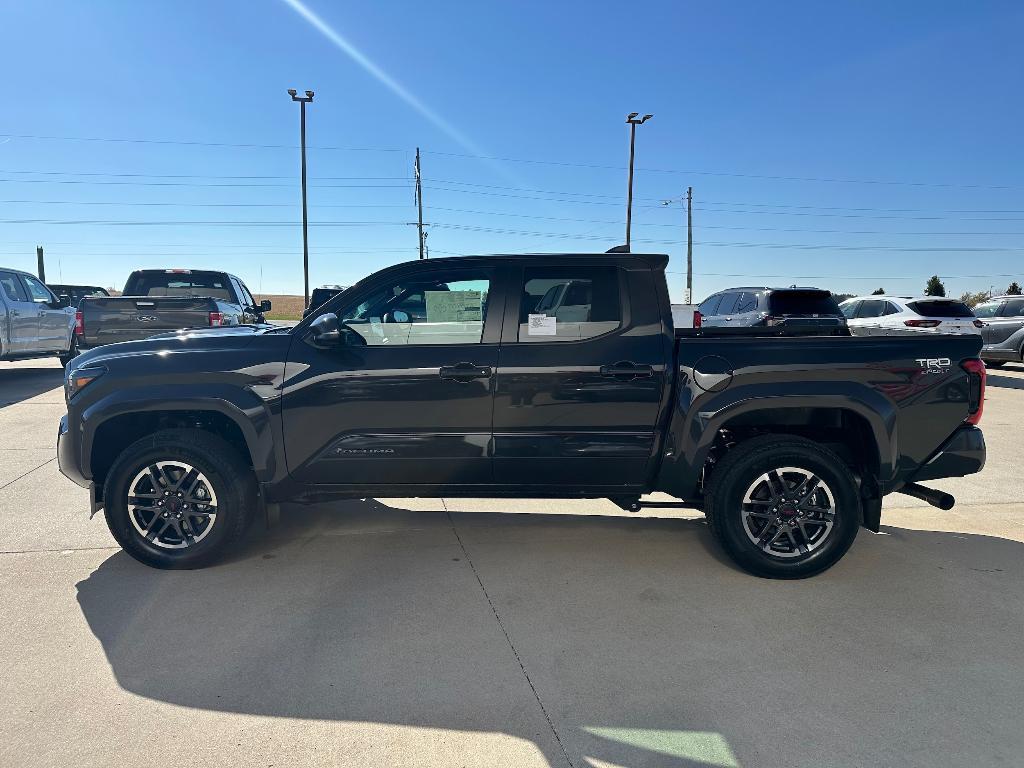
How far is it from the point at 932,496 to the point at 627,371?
6.09 ft

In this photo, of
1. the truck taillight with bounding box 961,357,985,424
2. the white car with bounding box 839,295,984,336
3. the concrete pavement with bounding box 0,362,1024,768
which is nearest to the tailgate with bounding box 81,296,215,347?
the concrete pavement with bounding box 0,362,1024,768

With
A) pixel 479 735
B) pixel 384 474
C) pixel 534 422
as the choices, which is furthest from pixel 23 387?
pixel 479 735

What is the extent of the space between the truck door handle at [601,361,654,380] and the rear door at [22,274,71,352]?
1192 cm

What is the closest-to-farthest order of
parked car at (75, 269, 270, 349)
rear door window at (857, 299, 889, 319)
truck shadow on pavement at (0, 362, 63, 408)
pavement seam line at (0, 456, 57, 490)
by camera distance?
1. pavement seam line at (0, 456, 57, 490)
2. parked car at (75, 269, 270, 349)
3. truck shadow on pavement at (0, 362, 63, 408)
4. rear door window at (857, 299, 889, 319)

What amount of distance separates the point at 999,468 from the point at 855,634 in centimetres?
425

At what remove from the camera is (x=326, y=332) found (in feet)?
11.8

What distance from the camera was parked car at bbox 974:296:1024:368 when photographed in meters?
13.5

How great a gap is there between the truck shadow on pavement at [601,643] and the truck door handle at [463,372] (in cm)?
113

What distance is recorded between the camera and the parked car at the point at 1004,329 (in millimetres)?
13531

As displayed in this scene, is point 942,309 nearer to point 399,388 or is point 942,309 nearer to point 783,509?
point 783,509

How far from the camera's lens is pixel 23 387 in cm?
1103

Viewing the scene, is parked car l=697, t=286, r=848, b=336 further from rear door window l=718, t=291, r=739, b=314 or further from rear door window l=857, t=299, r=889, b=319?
rear door window l=857, t=299, r=889, b=319

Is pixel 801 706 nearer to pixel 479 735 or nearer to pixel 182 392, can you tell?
pixel 479 735

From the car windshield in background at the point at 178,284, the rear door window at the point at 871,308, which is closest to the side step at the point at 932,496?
the car windshield in background at the point at 178,284
